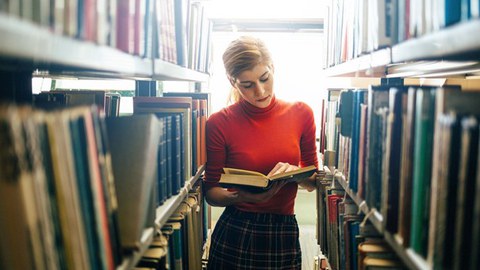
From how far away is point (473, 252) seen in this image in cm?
62

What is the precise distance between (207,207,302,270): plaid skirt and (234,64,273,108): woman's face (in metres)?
0.49

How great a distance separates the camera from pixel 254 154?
1904 millimetres

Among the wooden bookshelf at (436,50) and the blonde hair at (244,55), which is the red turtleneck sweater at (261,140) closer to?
the blonde hair at (244,55)

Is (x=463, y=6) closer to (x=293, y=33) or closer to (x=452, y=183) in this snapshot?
(x=452, y=183)

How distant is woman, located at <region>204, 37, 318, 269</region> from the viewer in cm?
186

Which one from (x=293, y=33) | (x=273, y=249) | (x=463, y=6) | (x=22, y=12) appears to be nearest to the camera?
(x=22, y=12)

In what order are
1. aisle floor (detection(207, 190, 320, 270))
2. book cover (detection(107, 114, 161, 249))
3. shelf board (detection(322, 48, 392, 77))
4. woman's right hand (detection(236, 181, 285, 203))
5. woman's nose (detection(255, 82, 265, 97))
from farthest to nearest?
aisle floor (detection(207, 190, 320, 270)) < woman's nose (detection(255, 82, 265, 97)) < woman's right hand (detection(236, 181, 285, 203)) < shelf board (detection(322, 48, 392, 77)) < book cover (detection(107, 114, 161, 249))

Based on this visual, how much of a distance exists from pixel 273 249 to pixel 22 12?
59.5 inches

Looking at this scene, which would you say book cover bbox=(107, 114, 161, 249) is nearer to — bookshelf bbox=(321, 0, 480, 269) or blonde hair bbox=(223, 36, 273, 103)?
bookshelf bbox=(321, 0, 480, 269)

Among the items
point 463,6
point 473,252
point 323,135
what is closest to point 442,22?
point 463,6

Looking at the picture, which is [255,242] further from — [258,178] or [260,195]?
[258,178]

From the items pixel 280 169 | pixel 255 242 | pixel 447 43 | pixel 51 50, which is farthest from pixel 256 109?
pixel 51 50

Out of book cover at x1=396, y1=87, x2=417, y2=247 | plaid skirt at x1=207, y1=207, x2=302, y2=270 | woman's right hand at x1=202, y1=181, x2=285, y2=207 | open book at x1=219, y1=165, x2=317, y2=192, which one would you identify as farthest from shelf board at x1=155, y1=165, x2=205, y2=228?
book cover at x1=396, y1=87, x2=417, y2=247

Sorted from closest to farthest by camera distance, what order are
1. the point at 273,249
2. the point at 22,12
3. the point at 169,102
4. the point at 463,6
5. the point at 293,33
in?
1. the point at 22,12
2. the point at 463,6
3. the point at 169,102
4. the point at 273,249
5. the point at 293,33
